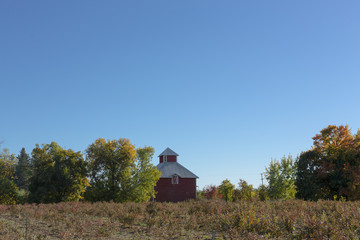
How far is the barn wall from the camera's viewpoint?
147 feet

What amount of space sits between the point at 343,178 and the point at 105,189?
24909 millimetres

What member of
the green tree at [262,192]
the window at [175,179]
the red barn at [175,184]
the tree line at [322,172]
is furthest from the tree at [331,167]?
the window at [175,179]

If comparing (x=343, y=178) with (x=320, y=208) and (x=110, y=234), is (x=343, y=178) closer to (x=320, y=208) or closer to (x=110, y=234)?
(x=320, y=208)

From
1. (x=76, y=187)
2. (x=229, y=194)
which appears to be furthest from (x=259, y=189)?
(x=76, y=187)

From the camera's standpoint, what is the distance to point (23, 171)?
1747 inches

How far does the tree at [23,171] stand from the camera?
38438 mm

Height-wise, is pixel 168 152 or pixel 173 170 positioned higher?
pixel 168 152

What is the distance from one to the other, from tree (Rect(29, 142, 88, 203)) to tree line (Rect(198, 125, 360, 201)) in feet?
65.0

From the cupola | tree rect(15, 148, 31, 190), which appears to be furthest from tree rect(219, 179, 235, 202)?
tree rect(15, 148, 31, 190)

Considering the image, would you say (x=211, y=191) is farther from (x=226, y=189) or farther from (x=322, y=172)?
(x=322, y=172)

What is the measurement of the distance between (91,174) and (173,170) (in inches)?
567

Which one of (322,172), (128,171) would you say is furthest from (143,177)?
(322,172)

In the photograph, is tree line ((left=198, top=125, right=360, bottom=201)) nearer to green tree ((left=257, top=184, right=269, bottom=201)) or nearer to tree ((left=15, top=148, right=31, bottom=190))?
green tree ((left=257, top=184, right=269, bottom=201))

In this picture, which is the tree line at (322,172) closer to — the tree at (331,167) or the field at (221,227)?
the tree at (331,167)
